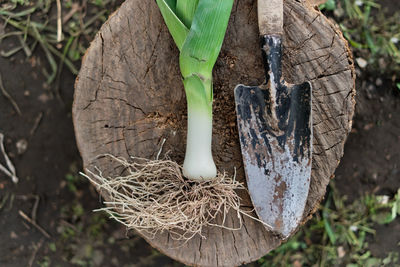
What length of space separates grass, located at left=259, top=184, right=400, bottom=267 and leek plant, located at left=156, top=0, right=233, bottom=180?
0.96m

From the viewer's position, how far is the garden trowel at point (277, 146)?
4.44 feet

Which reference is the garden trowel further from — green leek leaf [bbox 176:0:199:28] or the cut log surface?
green leek leaf [bbox 176:0:199:28]

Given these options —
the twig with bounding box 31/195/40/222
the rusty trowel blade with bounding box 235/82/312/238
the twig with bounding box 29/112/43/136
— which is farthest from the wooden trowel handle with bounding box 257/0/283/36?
Result: the twig with bounding box 31/195/40/222

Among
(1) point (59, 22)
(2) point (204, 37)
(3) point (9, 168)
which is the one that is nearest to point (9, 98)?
(3) point (9, 168)

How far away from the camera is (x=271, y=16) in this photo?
4.21 ft

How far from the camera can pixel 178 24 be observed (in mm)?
1233

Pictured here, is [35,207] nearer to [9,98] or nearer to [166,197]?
[9,98]

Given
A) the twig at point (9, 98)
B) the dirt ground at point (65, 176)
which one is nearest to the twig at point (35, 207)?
the dirt ground at point (65, 176)

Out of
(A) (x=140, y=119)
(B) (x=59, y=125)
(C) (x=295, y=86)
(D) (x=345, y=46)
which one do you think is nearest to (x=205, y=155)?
(A) (x=140, y=119)

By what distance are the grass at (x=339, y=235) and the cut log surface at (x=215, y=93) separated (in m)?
0.67

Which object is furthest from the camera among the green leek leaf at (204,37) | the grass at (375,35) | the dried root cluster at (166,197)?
the grass at (375,35)

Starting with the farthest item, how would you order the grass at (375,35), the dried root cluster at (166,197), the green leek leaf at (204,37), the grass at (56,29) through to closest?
the grass at (375,35) < the grass at (56,29) < the dried root cluster at (166,197) < the green leek leaf at (204,37)

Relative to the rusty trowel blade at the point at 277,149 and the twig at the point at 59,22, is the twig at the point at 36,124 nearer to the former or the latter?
the twig at the point at 59,22

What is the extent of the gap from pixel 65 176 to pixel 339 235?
5.17 feet
